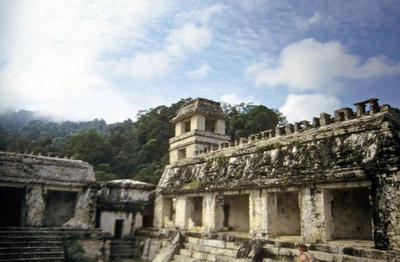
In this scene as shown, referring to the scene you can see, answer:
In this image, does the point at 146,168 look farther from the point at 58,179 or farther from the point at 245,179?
the point at 245,179

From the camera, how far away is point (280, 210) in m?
15.7

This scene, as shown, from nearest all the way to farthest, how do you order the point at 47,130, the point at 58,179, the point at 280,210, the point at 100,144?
the point at 280,210 → the point at 58,179 → the point at 100,144 → the point at 47,130

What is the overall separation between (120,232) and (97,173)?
12848 millimetres

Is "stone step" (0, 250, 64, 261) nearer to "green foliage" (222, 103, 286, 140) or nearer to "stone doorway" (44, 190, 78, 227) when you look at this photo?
"stone doorway" (44, 190, 78, 227)

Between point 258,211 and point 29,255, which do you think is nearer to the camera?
point 258,211

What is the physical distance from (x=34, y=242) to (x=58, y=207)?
590 cm

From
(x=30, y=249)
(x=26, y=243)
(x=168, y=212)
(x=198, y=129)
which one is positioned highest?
(x=198, y=129)

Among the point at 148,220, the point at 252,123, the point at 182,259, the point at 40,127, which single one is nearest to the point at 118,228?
the point at 148,220

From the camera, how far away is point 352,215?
13062mm

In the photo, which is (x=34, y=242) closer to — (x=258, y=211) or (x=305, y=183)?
(x=258, y=211)

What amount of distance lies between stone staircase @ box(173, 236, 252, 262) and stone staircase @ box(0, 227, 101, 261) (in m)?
5.70


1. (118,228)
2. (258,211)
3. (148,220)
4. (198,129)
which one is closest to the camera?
(258,211)

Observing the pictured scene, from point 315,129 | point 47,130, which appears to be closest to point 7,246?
point 315,129

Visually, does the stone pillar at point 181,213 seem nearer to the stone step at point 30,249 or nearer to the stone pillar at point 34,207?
the stone step at point 30,249
